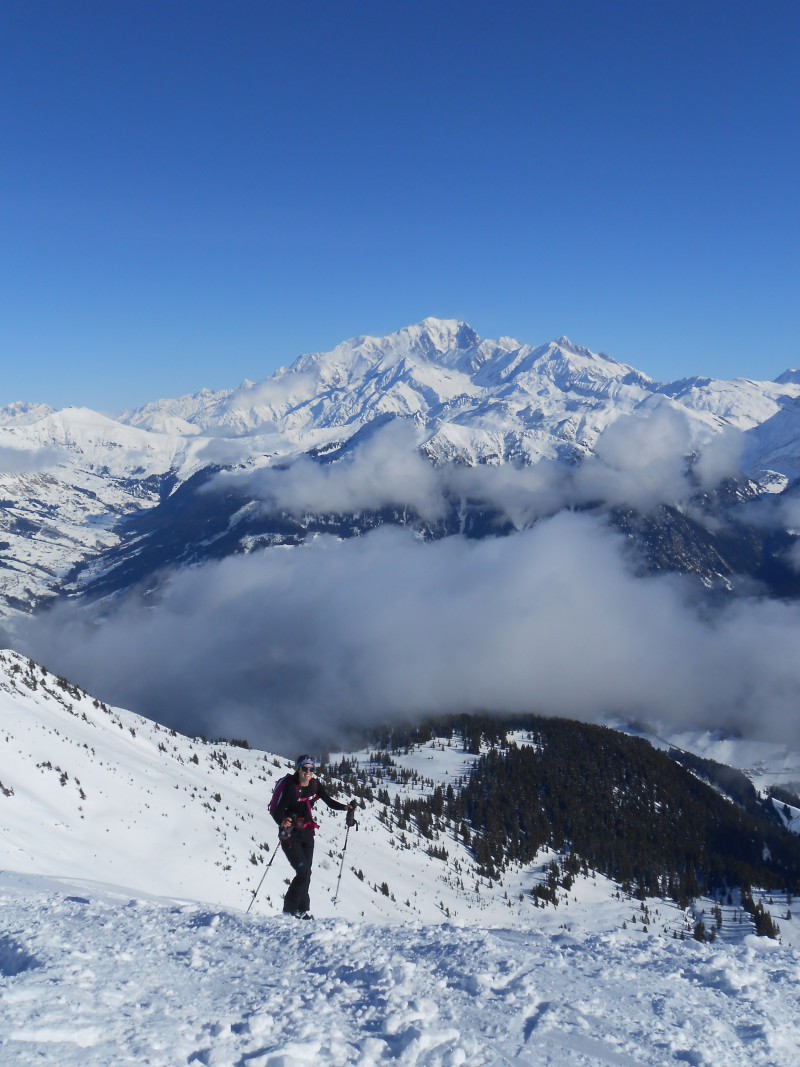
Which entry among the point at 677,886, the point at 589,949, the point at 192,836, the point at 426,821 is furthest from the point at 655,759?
the point at 589,949

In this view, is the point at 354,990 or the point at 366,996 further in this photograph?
the point at 354,990

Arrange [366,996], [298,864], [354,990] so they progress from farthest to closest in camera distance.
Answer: [298,864] < [354,990] < [366,996]

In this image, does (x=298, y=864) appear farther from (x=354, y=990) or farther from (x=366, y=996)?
(x=366, y=996)

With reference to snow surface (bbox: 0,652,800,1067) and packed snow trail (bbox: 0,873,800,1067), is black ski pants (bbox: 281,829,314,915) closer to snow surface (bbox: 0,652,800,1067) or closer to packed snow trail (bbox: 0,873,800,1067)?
snow surface (bbox: 0,652,800,1067)

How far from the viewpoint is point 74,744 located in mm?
44531

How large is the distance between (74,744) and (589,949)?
135 feet

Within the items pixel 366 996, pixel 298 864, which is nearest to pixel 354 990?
pixel 366 996

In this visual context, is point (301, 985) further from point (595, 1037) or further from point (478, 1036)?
point (595, 1037)

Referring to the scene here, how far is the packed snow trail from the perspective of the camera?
806 centimetres

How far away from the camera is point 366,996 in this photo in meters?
9.73

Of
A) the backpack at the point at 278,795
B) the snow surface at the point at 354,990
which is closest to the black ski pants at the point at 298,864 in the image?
the backpack at the point at 278,795

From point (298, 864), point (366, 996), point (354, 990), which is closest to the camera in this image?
point (366, 996)

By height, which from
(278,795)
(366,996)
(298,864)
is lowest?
(366,996)

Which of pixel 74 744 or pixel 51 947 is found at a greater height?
pixel 74 744
